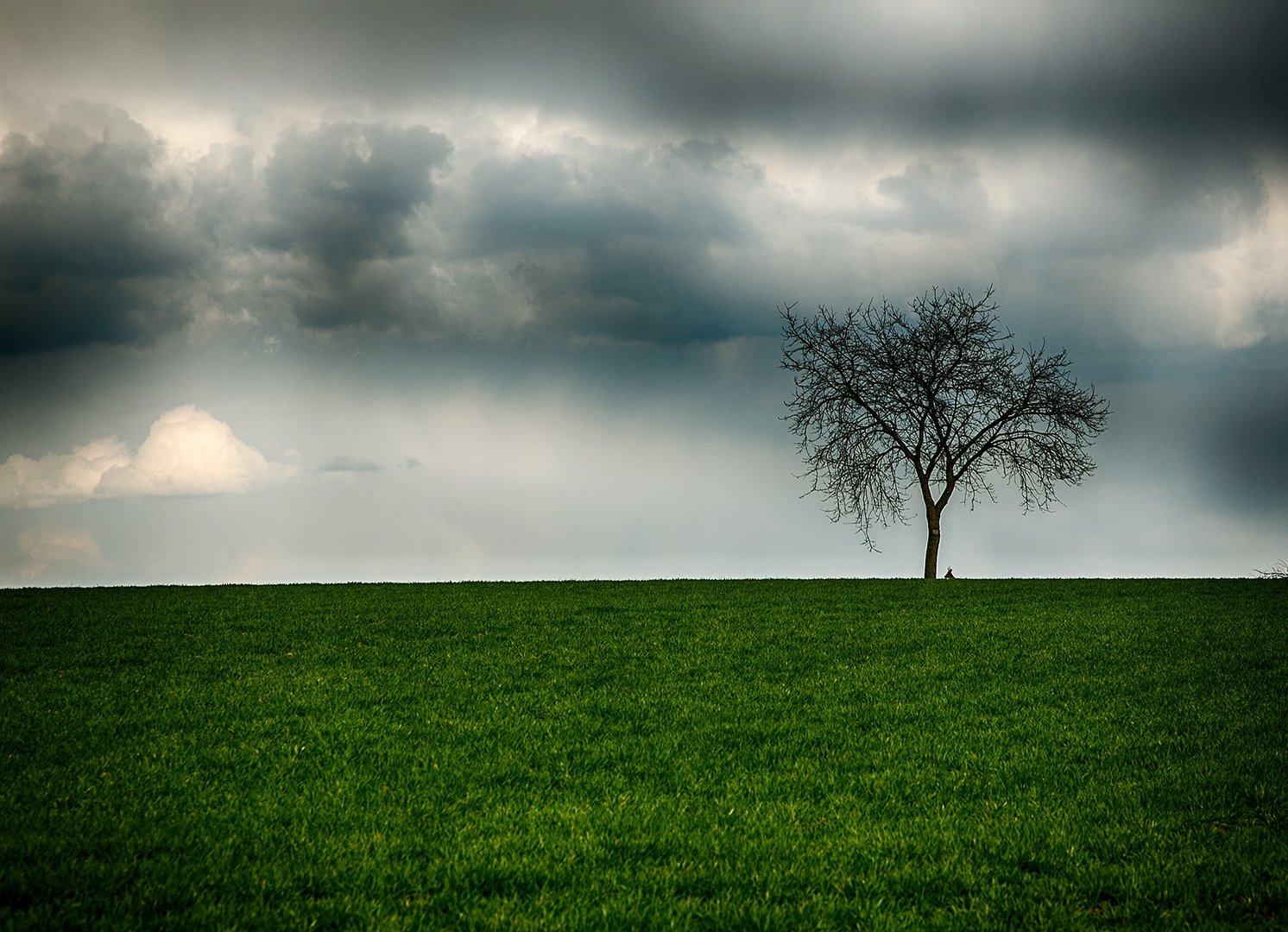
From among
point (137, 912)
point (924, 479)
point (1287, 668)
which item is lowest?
point (137, 912)

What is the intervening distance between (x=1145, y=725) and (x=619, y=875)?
926cm

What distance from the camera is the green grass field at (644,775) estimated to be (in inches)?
307

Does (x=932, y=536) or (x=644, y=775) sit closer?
(x=644, y=775)

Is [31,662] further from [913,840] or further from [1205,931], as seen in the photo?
[1205,931]

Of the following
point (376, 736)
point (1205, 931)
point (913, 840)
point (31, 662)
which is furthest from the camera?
point (31, 662)

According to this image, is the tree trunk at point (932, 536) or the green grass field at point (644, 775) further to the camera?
the tree trunk at point (932, 536)

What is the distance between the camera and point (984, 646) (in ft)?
64.5

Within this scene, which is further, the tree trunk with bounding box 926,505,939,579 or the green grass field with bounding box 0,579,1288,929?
the tree trunk with bounding box 926,505,939,579

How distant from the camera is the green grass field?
7.80 m

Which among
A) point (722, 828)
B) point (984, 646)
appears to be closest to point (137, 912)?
point (722, 828)

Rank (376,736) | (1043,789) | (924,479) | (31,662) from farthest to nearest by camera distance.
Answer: (924,479) → (31,662) → (376,736) → (1043,789)

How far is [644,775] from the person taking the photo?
11.3m

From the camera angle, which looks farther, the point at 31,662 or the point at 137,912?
the point at 31,662

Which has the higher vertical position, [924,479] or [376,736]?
[924,479]
